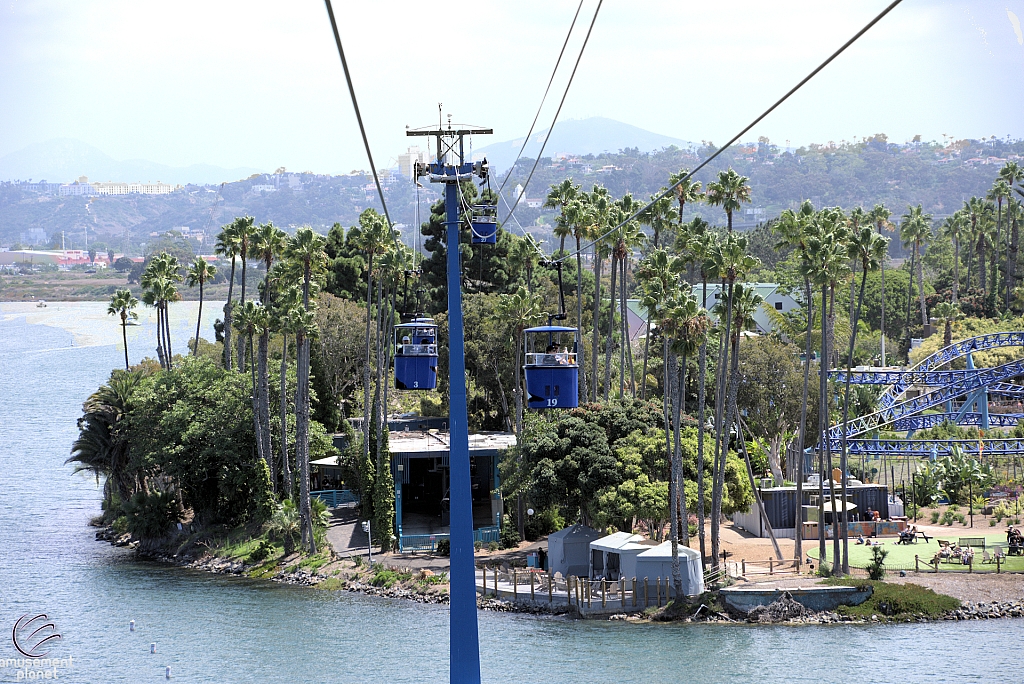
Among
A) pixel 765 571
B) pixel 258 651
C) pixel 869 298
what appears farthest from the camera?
pixel 869 298

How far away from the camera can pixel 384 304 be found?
7350 centimetres

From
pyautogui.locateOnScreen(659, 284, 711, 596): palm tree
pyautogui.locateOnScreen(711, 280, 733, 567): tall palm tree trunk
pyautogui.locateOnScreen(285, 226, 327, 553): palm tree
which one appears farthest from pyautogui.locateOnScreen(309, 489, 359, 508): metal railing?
pyautogui.locateOnScreen(659, 284, 711, 596): palm tree

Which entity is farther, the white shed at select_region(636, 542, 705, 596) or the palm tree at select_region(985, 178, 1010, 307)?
the palm tree at select_region(985, 178, 1010, 307)

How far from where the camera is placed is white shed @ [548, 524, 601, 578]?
4584 centimetres

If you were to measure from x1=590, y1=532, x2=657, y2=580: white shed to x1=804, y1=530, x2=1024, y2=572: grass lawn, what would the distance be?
8241 mm

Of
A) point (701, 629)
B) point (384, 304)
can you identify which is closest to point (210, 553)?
point (384, 304)

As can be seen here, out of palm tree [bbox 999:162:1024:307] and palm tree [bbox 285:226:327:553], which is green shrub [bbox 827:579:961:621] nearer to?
palm tree [bbox 285:226:327:553]

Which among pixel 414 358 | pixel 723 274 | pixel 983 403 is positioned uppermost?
pixel 723 274

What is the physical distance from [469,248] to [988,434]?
33860 millimetres

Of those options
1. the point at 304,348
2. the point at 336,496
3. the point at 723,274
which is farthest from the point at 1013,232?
the point at 304,348

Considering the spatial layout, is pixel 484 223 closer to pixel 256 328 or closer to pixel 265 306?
pixel 256 328

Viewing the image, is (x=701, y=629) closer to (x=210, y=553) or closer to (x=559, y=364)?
(x=559, y=364)

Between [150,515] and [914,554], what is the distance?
37.7 meters

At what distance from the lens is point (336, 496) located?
61.6 metres
